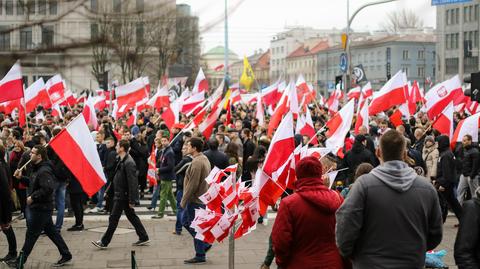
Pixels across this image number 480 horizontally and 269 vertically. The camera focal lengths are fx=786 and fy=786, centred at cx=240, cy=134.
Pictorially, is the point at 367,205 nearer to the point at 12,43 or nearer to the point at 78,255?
the point at 12,43

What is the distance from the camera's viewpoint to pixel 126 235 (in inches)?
479

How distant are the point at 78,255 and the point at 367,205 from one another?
656 cm

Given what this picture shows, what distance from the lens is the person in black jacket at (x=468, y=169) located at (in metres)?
12.4

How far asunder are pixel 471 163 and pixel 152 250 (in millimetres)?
5229

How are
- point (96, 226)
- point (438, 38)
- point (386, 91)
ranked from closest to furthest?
1. point (96, 226)
2. point (386, 91)
3. point (438, 38)

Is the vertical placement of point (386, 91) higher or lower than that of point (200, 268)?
higher

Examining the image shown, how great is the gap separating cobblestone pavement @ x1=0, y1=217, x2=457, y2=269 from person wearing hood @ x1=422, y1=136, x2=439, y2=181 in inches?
35.7

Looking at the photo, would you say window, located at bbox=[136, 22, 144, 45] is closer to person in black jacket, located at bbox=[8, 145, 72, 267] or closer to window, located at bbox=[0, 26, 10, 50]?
window, located at bbox=[0, 26, 10, 50]

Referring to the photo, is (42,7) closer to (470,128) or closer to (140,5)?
(140,5)

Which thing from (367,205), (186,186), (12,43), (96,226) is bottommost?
(96,226)

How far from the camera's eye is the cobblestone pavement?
10078 millimetres

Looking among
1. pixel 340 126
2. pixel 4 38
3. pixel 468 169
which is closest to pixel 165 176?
pixel 340 126

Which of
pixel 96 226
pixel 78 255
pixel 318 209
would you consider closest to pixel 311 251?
pixel 318 209

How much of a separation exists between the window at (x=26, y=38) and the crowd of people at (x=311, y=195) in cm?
223
